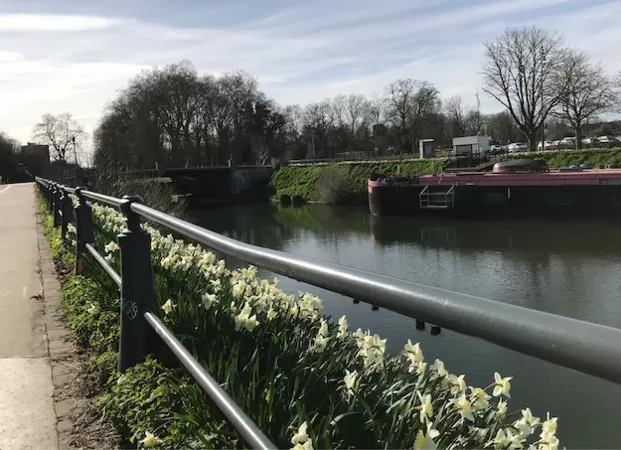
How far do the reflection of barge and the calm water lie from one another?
2.12 metres

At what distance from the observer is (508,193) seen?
38562mm

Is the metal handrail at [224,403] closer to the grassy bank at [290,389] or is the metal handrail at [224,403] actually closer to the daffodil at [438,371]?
the grassy bank at [290,389]

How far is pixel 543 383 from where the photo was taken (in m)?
9.88

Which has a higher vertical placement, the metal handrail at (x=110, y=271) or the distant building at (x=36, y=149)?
the distant building at (x=36, y=149)

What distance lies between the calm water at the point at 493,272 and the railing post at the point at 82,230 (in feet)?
13.6

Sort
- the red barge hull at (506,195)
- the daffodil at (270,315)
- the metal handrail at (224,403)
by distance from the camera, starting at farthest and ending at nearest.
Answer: the red barge hull at (506,195) < the daffodil at (270,315) < the metal handrail at (224,403)

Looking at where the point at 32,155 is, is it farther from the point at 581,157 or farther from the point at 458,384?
the point at 458,384

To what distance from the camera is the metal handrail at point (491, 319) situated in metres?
0.69

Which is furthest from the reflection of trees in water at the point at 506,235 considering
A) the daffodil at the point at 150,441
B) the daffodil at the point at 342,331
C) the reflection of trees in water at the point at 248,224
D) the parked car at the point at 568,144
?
the parked car at the point at 568,144

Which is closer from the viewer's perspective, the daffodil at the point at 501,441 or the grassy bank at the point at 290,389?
the grassy bank at the point at 290,389

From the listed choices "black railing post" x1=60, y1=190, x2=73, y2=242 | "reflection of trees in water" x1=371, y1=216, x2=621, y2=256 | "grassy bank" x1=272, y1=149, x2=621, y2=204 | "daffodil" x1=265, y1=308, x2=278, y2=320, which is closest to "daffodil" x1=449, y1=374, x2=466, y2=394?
"daffodil" x1=265, y1=308, x2=278, y2=320

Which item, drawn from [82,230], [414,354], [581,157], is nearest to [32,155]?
[581,157]

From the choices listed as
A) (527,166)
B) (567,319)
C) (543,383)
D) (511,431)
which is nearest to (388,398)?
(511,431)

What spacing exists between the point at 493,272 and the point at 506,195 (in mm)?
20080
